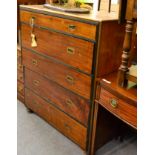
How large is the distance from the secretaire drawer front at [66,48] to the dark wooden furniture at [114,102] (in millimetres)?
165

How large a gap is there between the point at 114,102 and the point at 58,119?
73 cm

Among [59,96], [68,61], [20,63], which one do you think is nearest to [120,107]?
[68,61]

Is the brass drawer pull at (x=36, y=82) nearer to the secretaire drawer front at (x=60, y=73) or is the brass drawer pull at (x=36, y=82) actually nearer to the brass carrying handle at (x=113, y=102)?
the secretaire drawer front at (x=60, y=73)

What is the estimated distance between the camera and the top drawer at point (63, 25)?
1.33m

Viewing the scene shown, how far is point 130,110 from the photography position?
3.84 ft

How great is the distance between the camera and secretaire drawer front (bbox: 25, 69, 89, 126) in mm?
1578

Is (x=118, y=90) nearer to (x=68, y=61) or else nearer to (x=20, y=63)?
(x=68, y=61)

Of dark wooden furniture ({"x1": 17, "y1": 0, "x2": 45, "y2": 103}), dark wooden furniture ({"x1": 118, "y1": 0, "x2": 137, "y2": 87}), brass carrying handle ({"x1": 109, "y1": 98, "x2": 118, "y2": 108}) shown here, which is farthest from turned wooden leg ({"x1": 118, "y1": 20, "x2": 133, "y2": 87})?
dark wooden furniture ({"x1": 17, "y1": 0, "x2": 45, "y2": 103})

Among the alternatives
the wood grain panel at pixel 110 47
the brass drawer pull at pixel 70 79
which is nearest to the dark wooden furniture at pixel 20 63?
the brass drawer pull at pixel 70 79

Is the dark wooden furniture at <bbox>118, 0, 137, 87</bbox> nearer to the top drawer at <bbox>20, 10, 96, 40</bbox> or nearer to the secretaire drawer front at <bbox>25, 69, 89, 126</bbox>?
the top drawer at <bbox>20, 10, 96, 40</bbox>
